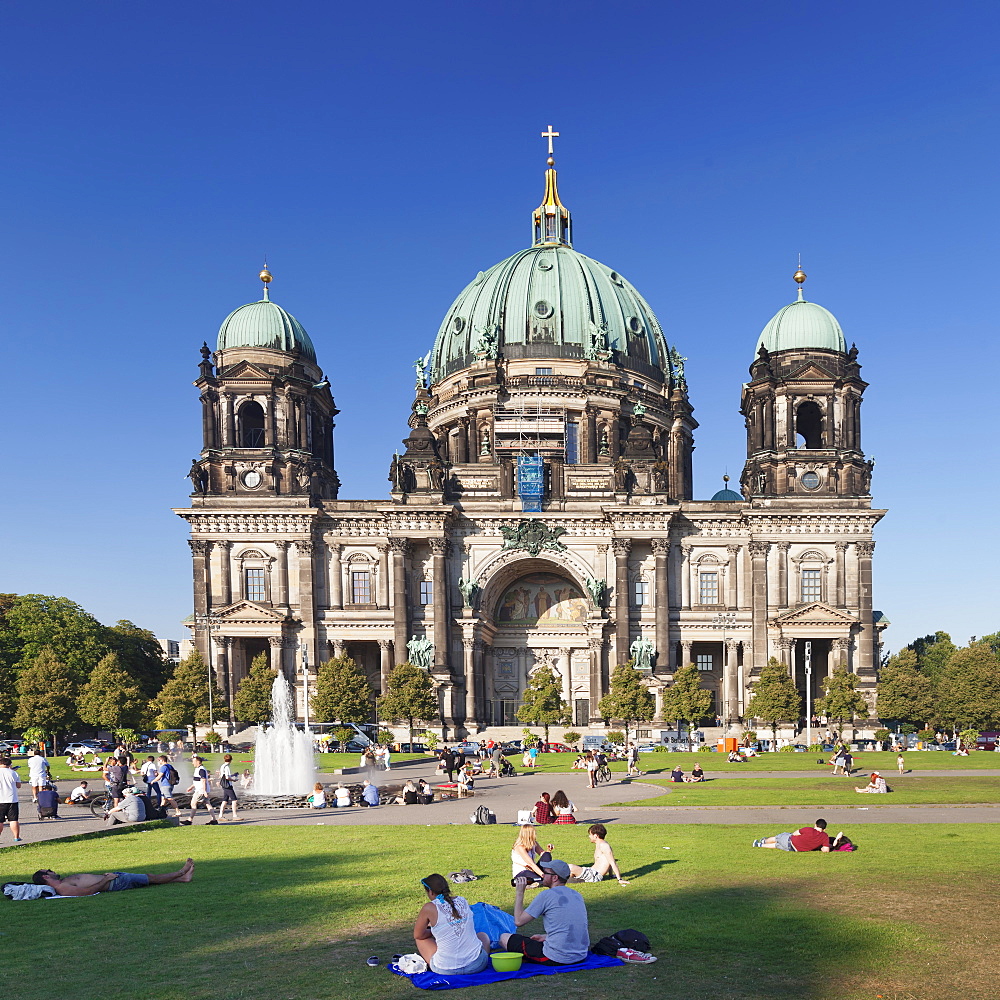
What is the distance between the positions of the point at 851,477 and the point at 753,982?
73635mm

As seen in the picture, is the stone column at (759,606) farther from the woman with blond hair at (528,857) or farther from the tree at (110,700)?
the woman with blond hair at (528,857)

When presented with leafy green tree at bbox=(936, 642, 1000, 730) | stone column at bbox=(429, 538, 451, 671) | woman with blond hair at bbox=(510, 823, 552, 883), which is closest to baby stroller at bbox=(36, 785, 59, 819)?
woman with blond hair at bbox=(510, 823, 552, 883)

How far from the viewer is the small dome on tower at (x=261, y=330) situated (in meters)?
83.0

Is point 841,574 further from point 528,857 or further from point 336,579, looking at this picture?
point 528,857

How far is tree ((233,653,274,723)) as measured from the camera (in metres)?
73.6

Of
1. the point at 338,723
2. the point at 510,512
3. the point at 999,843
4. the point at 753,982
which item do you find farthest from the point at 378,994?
the point at 510,512

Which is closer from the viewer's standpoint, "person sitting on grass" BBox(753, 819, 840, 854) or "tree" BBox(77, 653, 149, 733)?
"person sitting on grass" BBox(753, 819, 840, 854)

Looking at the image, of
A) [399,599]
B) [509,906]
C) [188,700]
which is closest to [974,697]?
[399,599]

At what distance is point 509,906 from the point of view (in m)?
15.7

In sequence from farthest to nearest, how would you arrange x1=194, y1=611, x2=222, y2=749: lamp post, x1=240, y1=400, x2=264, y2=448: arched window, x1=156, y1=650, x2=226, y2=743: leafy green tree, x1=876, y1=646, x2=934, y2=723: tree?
x1=240, y1=400, x2=264, y2=448: arched window
x1=194, y1=611, x2=222, y2=749: lamp post
x1=876, y1=646, x2=934, y2=723: tree
x1=156, y1=650, x2=226, y2=743: leafy green tree

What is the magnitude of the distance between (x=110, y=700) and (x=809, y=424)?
5703cm

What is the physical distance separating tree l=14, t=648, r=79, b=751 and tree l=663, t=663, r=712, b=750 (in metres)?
40.2

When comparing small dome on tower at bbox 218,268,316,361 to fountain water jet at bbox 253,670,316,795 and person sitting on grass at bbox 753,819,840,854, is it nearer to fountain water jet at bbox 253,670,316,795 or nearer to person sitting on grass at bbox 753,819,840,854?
fountain water jet at bbox 253,670,316,795

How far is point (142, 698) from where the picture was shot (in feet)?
234
